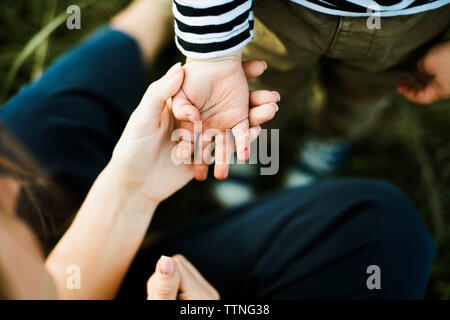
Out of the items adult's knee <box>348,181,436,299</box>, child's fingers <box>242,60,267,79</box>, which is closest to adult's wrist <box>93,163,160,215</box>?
child's fingers <box>242,60,267,79</box>

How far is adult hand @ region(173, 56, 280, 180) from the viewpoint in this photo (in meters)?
0.44

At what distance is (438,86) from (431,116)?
514mm

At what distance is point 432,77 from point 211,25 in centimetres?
38

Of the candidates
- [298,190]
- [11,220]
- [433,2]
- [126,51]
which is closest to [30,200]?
[11,220]

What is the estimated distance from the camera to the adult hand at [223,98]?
44 centimetres

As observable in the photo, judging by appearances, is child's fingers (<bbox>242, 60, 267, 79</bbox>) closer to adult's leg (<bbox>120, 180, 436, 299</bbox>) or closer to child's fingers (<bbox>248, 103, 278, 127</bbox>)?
child's fingers (<bbox>248, 103, 278, 127</bbox>)

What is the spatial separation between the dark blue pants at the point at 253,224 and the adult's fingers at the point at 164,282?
0.38ft

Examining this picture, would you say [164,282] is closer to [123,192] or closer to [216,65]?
[123,192]

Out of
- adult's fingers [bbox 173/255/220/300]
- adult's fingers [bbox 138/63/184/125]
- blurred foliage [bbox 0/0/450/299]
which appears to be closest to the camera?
adult's fingers [bbox 138/63/184/125]

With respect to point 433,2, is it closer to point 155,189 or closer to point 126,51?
point 155,189

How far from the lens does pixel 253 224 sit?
0.70 metres

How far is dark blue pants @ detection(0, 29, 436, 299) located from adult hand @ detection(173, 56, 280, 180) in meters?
0.16

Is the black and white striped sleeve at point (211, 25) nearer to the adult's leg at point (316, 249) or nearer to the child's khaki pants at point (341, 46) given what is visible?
the child's khaki pants at point (341, 46)

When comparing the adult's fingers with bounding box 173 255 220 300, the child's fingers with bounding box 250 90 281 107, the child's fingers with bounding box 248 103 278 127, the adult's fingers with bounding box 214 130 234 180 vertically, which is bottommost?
the adult's fingers with bounding box 173 255 220 300
